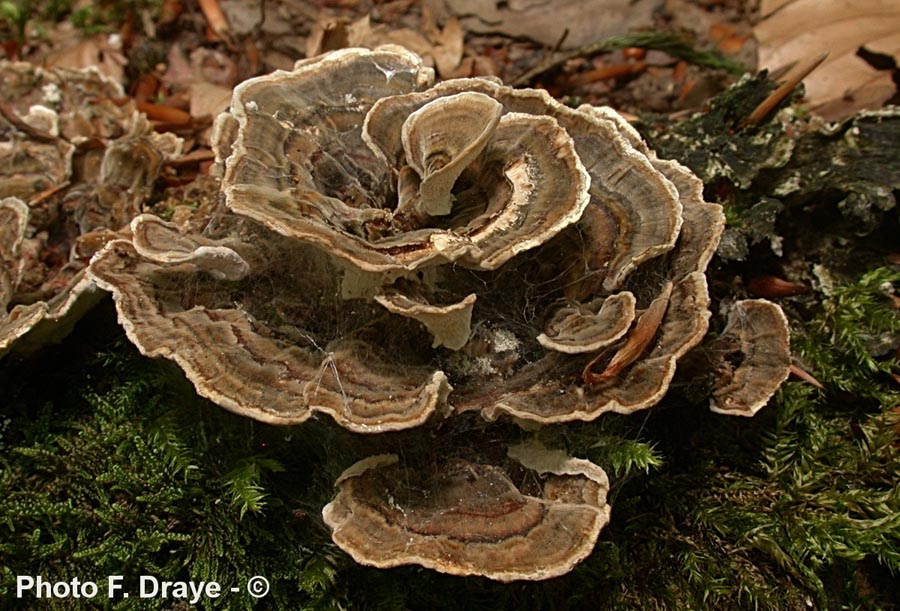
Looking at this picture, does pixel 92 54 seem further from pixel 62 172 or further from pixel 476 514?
pixel 476 514

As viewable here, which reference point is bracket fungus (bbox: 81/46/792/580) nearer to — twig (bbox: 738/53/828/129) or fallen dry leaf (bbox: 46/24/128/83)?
twig (bbox: 738/53/828/129)

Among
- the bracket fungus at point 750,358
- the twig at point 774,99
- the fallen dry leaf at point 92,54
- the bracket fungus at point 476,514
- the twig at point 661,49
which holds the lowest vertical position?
the fallen dry leaf at point 92,54

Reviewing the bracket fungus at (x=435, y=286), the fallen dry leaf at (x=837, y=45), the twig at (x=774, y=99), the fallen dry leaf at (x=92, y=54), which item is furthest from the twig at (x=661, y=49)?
the fallen dry leaf at (x=92, y=54)

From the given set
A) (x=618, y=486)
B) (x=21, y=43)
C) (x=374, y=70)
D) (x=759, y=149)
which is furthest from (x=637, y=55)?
(x=21, y=43)

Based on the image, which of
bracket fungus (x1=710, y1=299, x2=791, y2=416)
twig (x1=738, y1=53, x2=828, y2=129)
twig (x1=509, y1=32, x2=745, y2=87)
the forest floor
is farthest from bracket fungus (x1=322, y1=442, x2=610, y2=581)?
twig (x1=509, y1=32, x2=745, y2=87)

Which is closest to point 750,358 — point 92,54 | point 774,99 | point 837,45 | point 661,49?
point 774,99

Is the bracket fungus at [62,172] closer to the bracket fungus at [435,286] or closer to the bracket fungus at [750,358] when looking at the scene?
the bracket fungus at [435,286]

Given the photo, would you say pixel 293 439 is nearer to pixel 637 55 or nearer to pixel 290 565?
pixel 290 565
